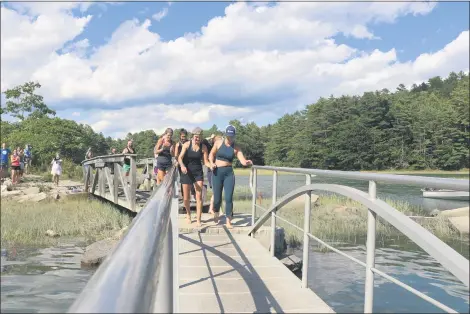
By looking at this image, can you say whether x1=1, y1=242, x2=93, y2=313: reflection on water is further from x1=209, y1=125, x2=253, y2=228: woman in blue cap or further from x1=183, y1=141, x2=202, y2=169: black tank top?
x1=209, y1=125, x2=253, y2=228: woman in blue cap

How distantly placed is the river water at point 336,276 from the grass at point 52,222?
0.67 metres

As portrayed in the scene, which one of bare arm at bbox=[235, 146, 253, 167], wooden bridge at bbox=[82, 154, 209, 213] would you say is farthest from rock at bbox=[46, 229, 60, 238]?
bare arm at bbox=[235, 146, 253, 167]

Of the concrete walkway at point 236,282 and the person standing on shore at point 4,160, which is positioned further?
the person standing on shore at point 4,160

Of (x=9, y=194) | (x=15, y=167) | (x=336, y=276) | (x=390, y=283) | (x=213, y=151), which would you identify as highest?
(x=213, y=151)

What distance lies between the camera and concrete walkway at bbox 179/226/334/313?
3.87 meters

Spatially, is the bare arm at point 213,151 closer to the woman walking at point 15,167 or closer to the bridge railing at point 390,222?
the bridge railing at point 390,222

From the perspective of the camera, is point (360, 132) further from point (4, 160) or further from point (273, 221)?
point (273, 221)

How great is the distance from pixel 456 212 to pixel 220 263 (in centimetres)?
377

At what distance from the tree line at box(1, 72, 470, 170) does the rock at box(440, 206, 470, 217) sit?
40.0 m

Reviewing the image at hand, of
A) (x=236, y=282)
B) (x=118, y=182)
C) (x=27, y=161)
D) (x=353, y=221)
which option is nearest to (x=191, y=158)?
(x=236, y=282)

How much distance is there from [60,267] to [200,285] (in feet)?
16.1

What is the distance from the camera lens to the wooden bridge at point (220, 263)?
2.03 ft

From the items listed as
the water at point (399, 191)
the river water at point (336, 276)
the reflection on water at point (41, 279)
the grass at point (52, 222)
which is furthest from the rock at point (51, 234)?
the water at point (399, 191)

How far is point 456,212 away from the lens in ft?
6.09
